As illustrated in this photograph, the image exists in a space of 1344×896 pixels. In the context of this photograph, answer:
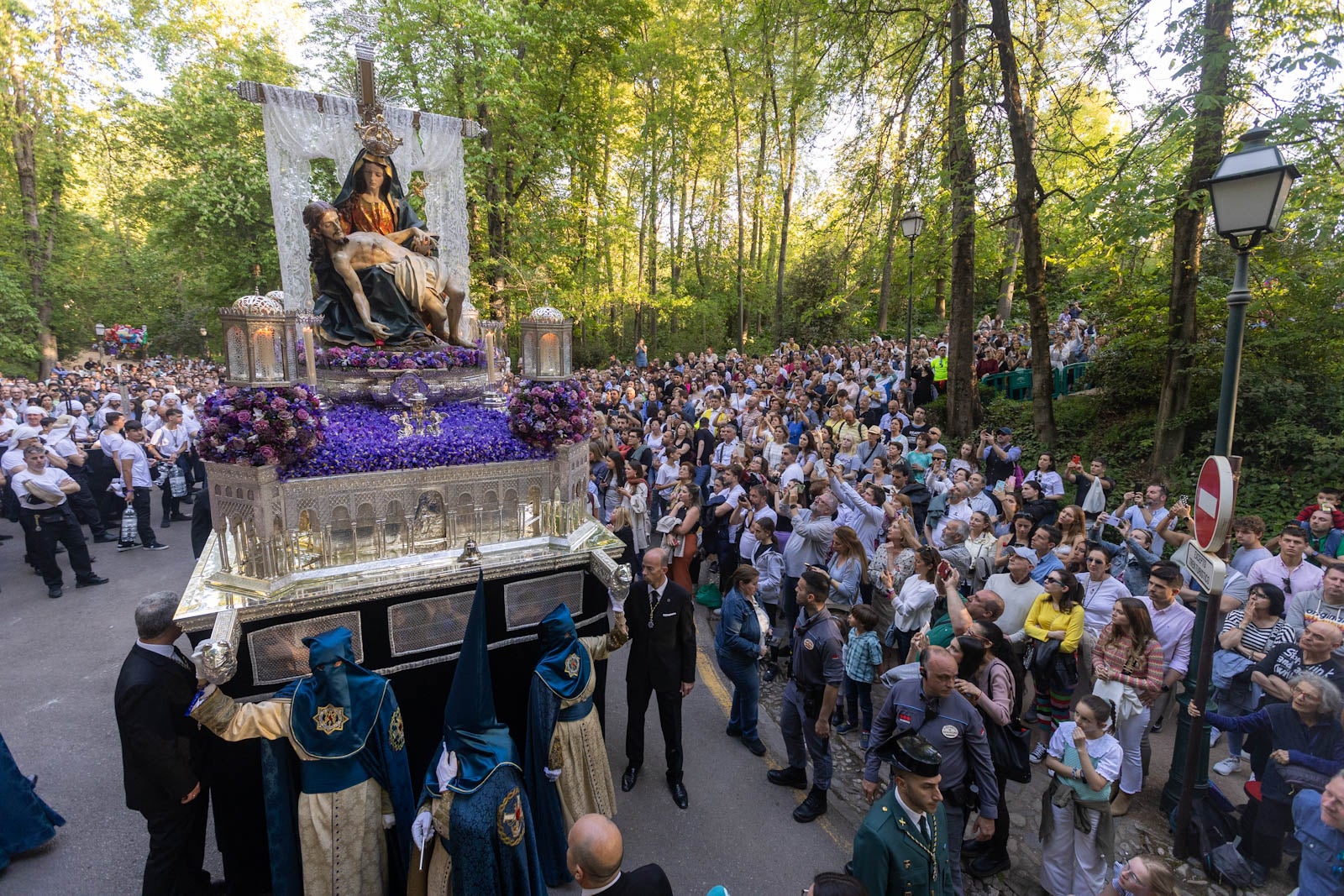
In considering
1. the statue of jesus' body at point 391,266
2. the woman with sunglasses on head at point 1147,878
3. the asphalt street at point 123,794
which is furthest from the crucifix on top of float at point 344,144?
the woman with sunglasses on head at point 1147,878

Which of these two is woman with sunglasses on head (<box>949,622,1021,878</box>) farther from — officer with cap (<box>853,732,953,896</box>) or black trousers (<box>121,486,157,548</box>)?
black trousers (<box>121,486,157,548</box>)

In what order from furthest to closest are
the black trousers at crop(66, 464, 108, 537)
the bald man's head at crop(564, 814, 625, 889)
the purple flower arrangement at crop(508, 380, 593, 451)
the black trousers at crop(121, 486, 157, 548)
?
the black trousers at crop(121, 486, 157, 548)
the black trousers at crop(66, 464, 108, 537)
the purple flower arrangement at crop(508, 380, 593, 451)
the bald man's head at crop(564, 814, 625, 889)

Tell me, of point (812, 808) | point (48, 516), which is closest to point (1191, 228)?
point (812, 808)

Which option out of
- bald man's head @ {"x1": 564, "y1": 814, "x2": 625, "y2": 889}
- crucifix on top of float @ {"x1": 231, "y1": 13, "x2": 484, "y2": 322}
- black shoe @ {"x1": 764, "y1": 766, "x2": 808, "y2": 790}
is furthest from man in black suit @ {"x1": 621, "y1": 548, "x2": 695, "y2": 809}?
crucifix on top of float @ {"x1": 231, "y1": 13, "x2": 484, "y2": 322}

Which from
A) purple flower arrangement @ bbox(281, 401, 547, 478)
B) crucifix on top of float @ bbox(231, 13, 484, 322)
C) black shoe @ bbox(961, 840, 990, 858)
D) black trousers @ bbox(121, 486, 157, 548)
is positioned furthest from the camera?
black trousers @ bbox(121, 486, 157, 548)

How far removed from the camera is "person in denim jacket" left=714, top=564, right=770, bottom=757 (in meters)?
5.69

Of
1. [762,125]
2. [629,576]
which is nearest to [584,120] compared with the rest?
[762,125]

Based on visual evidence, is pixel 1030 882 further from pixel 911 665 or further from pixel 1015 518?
pixel 1015 518

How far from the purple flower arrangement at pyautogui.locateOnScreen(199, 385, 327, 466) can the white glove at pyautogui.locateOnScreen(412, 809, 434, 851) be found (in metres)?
2.95

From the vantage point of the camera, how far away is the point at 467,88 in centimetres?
1709

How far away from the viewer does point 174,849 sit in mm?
4121

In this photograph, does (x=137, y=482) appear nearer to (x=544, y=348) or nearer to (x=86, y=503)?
(x=86, y=503)

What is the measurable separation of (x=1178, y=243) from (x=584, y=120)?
18200 millimetres

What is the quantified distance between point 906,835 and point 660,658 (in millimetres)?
2711
